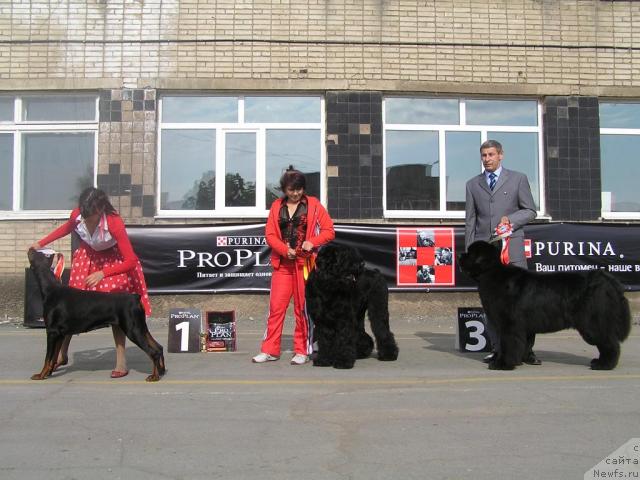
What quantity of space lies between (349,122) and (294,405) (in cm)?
716

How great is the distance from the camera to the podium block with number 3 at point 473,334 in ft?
25.1

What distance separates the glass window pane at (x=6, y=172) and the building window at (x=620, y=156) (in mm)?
10894

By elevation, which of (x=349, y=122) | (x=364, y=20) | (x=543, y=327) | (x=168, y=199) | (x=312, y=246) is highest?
(x=364, y=20)

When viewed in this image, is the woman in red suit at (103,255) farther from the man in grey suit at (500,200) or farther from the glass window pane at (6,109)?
the glass window pane at (6,109)

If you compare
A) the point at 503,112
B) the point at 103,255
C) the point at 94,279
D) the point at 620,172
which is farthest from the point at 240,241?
the point at 620,172

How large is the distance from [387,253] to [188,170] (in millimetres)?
3871

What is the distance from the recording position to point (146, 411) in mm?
5062

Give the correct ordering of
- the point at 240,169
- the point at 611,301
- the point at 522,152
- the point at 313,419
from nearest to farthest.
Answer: the point at 313,419 < the point at 611,301 < the point at 240,169 < the point at 522,152

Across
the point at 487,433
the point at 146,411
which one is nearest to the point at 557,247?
the point at 487,433

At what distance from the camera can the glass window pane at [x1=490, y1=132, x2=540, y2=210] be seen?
1214 cm

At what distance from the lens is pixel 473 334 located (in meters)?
7.69

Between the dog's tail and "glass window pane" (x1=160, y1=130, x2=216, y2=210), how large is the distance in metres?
7.19

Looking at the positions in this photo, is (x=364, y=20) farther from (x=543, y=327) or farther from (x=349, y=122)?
(x=543, y=327)

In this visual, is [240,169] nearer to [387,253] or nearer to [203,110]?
[203,110]
